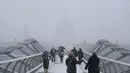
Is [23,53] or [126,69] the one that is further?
[23,53]

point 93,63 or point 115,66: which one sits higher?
point 93,63

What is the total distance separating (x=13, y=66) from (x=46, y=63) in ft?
18.9

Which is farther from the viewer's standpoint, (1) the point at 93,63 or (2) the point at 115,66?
(2) the point at 115,66

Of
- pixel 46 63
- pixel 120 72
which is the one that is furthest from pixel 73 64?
pixel 46 63

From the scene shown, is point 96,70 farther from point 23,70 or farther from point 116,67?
point 23,70

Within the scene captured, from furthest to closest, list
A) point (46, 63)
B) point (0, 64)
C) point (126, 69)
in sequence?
point (46, 63) < point (126, 69) < point (0, 64)

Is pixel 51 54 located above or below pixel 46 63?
below

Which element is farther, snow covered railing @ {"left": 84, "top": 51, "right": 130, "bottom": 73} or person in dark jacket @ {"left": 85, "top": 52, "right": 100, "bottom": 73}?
person in dark jacket @ {"left": 85, "top": 52, "right": 100, "bottom": 73}

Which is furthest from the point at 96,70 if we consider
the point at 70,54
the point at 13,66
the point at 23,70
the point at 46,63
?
the point at 46,63

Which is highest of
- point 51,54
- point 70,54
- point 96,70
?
point 70,54

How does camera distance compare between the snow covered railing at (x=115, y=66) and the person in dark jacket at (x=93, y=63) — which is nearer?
the snow covered railing at (x=115, y=66)

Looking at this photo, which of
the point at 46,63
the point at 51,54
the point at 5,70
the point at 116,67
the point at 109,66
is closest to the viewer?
the point at 5,70

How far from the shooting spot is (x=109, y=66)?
37.0ft

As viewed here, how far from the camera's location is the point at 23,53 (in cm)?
1731
